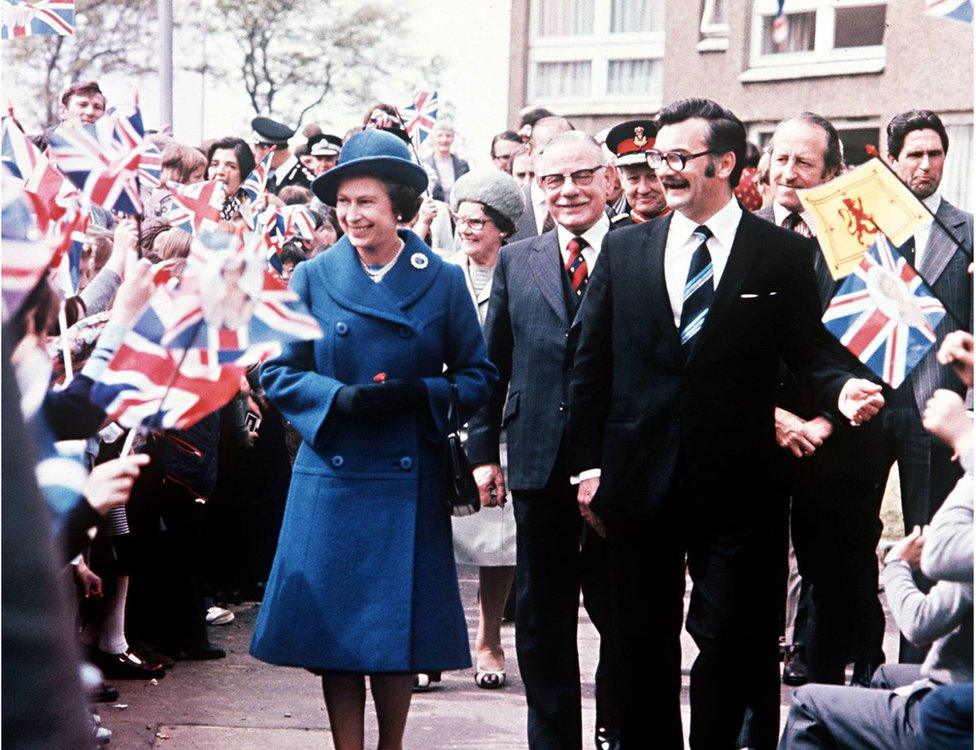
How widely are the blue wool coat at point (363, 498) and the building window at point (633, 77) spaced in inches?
958

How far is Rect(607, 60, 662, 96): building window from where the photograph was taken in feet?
95.1

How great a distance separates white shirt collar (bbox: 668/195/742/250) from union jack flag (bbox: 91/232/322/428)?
1.78 metres

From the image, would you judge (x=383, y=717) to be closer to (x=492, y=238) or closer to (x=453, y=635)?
(x=453, y=635)

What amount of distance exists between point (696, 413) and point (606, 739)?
4.74 ft

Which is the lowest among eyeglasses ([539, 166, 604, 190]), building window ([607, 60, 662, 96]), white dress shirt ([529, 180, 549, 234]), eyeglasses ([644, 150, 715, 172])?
white dress shirt ([529, 180, 549, 234])

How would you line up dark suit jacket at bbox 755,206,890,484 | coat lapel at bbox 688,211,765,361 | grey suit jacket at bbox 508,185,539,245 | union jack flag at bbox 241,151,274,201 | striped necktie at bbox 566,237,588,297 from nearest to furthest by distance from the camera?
coat lapel at bbox 688,211,765,361, striped necktie at bbox 566,237,588,297, dark suit jacket at bbox 755,206,890,484, grey suit jacket at bbox 508,185,539,245, union jack flag at bbox 241,151,274,201

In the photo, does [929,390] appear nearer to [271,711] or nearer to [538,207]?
[538,207]

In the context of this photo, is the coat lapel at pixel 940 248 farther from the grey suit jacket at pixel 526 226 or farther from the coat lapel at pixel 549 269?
the grey suit jacket at pixel 526 226

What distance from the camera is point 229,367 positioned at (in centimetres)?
346

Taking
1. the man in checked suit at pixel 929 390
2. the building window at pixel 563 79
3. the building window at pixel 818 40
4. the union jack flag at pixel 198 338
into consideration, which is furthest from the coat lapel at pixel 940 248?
the building window at pixel 563 79

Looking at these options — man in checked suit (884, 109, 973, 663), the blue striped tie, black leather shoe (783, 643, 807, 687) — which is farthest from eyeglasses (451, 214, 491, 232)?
black leather shoe (783, 643, 807, 687)

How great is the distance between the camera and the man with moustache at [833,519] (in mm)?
6430

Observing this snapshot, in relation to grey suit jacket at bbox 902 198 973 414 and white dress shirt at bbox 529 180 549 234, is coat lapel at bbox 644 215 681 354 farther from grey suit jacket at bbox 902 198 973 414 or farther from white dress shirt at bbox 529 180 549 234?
white dress shirt at bbox 529 180 549 234

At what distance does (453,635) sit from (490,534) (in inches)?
69.6
